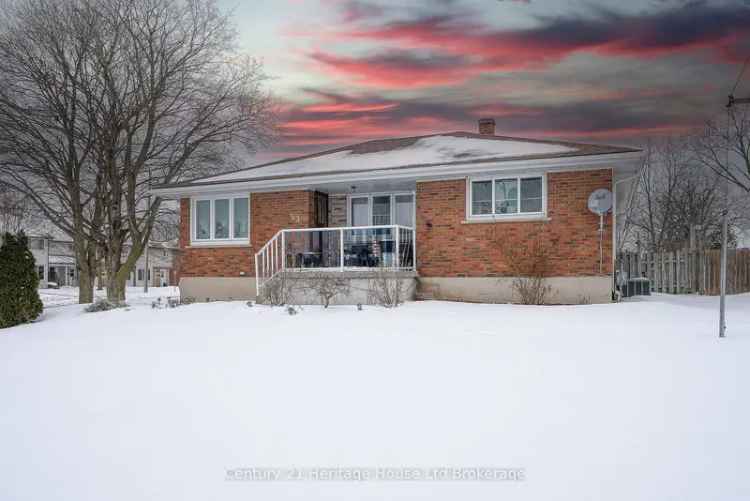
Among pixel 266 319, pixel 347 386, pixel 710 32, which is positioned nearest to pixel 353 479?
pixel 347 386

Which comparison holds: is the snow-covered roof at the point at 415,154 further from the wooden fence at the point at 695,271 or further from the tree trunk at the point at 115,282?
the wooden fence at the point at 695,271

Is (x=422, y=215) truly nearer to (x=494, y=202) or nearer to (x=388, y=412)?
(x=494, y=202)

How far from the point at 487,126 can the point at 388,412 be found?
16.0m

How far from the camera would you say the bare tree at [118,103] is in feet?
61.4

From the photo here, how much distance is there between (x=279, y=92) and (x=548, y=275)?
13.5 m

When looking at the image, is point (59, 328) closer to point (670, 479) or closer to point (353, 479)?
point (353, 479)

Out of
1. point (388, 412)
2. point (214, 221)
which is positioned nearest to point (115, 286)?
point (214, 221)

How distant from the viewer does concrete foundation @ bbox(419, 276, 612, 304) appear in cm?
1367

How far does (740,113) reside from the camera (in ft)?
90.3

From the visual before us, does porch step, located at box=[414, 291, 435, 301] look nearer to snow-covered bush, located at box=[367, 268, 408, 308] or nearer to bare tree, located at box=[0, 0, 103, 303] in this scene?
snow-covered bush, located at box=[367, 268, 408, 308]

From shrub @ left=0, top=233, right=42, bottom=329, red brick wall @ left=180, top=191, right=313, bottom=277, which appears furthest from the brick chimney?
shrub @ left=0, top=233, right=42, bottom=329

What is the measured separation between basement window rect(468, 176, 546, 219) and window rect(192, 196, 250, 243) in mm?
6746

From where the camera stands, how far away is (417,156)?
53.5 feet

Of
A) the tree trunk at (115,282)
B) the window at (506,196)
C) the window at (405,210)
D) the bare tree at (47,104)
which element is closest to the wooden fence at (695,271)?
the window at (506,196)
